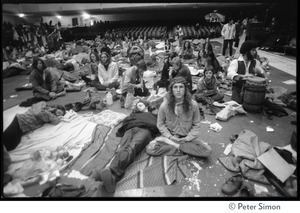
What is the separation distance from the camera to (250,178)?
2.34 meters

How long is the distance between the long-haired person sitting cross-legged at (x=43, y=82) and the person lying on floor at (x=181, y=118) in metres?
3.43

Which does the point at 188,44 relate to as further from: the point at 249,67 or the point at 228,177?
the point at 228,177

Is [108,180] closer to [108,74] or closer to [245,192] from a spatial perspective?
[245,192]

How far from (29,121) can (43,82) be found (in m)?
1.86

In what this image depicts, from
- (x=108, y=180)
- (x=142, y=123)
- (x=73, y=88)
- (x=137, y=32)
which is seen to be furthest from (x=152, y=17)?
(x=108, y=180)

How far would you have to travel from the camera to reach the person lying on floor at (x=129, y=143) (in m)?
2.20

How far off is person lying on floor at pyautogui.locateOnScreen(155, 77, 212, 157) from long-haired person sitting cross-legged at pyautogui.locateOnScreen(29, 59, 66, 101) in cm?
343

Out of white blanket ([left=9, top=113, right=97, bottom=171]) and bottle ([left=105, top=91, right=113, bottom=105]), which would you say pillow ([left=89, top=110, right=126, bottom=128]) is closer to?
white blanket ([left=9, top=113, right=97, bottom=171])

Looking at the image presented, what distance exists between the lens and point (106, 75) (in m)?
5.58

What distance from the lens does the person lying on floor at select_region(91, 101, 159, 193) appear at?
7.23ft

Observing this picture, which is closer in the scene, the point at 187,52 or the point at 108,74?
the point at 108,74

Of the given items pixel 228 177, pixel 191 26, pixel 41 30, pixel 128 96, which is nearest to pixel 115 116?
pixel 128 96

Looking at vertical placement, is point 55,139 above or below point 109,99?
below

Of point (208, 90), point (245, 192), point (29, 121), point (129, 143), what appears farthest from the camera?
point (208, 90)
